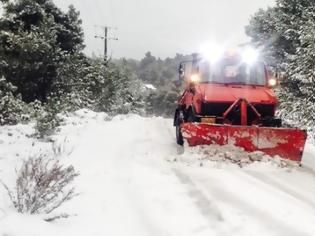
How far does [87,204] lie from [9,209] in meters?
0.97

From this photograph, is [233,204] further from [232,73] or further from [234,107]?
[232,73]

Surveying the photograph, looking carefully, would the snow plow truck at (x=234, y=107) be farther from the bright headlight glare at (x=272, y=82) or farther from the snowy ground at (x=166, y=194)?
the snowy ground at (x=166, y=194)

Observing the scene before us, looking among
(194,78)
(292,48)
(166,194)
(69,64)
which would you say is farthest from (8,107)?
(292,48)

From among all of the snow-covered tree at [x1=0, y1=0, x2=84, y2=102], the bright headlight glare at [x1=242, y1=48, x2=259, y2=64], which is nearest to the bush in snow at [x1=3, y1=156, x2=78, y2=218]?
the bright headlight glare at [x1=242, y1=48, x2=259, y2=64]

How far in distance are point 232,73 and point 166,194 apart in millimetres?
5120

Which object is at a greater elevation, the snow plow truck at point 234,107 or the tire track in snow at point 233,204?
the snow plow truck at point 234,107

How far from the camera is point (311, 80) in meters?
17.2

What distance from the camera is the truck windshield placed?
11195 mm

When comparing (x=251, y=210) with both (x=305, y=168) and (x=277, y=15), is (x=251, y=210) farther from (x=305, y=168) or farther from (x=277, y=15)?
(x=277, y=15)

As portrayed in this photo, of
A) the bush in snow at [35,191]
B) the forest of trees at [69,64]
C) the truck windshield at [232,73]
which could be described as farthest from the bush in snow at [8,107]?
the bush in snow at [35,191]

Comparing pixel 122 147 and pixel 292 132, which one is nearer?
pixel 292 132

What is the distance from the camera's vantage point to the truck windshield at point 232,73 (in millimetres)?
11195

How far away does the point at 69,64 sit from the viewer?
2427 cm

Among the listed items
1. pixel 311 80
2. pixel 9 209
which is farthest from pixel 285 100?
pixel 9 209
